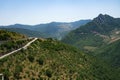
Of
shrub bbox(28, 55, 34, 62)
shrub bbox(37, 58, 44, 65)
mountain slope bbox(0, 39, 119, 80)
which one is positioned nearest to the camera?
mountain slope bbox(0, 39, 119, 80)

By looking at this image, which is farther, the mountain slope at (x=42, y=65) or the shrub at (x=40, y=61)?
the shrub at (x=40, y=61)

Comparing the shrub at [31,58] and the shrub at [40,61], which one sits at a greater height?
the shrub at [31,58]

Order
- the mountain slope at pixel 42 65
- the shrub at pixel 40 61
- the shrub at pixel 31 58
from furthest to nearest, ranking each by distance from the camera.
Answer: the shrub at pixel 40 61 → the shrub at pixel 31 58 → the mountain slope at pixel 42 65

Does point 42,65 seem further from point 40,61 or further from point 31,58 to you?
point 31,58

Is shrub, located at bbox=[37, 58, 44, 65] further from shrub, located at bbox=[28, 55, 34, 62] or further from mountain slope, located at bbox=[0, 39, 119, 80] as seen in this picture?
shrub, located at bbox=[28, 55, 34, 62]

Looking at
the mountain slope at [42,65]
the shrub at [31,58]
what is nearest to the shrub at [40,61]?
the mountain slope at [42,65]

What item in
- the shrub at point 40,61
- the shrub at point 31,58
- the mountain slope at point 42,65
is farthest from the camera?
the shrub at point 40,61

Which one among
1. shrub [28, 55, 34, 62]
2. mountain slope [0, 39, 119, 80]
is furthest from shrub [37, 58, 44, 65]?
shrub [28, 55, 34, 62]

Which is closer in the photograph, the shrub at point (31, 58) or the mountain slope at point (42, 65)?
the mountain slope at point (42, 65)

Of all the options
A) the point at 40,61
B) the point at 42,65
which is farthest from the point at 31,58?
the point at 42,65

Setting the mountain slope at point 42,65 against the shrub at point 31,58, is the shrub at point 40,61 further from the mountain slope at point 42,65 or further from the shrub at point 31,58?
the shrub at point 31,58

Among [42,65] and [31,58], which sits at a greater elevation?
[31,58]
